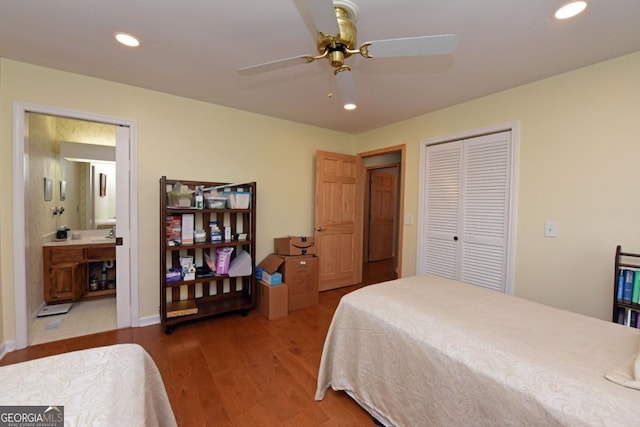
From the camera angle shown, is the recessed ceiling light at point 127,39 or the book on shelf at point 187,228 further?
the book on shelf at point 187,228

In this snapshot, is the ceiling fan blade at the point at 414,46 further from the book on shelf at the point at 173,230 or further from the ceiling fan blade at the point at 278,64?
the book on shelf at the point at 173,230

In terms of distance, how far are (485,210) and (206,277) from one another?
307 centimetres

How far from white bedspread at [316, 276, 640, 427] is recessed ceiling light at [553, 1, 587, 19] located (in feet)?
5.65

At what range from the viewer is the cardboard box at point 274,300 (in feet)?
9.91

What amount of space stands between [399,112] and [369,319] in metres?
2.60

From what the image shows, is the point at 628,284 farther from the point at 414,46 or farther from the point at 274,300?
the point at 274,300

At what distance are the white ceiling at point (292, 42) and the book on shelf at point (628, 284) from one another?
1570 millimetres

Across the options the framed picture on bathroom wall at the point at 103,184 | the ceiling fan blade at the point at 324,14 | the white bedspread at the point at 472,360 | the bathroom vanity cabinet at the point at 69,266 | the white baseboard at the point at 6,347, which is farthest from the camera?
the framed picture on bathroom wall at the point at 103,184

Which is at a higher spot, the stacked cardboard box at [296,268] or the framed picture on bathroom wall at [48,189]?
the framed picture on bathroom wall at [48,189]

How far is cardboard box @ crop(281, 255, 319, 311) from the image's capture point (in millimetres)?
3240

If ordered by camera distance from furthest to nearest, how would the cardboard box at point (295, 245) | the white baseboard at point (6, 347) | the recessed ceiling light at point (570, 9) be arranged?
the cardboard box at point (295, 245) < the white baseboard at point (6, 347) < the recessed ceiling light at point (570, 9)

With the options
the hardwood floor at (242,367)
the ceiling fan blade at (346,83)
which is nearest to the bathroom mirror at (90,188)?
the hardwood floor at (242,367)

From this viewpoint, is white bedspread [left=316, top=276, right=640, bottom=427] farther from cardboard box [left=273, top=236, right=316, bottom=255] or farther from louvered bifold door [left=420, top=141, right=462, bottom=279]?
cardboard box [left=273, top=236, right=316, bottom=255]

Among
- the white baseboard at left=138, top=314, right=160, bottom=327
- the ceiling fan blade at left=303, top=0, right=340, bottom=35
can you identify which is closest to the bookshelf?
the ceiling fan blade at left=303, top=0, right=340, bottom=35
